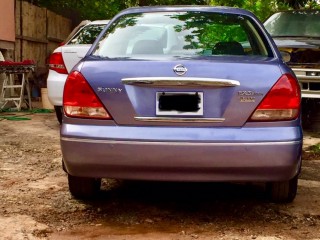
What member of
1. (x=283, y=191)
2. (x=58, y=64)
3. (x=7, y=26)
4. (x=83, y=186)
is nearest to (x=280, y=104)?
(x=283, y=191)

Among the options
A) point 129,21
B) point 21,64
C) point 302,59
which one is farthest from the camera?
point 21,64

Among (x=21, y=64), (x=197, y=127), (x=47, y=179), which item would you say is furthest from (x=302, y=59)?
(x=21, y=64)

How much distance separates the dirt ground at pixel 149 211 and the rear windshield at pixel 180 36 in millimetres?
1155

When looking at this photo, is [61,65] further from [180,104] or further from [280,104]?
[280,104]

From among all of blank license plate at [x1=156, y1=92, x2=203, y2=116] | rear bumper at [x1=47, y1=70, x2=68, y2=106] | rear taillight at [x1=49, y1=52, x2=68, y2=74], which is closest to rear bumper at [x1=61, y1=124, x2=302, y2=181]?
blank license plate at [x1=156, y1=92, x2=203, y2=116]

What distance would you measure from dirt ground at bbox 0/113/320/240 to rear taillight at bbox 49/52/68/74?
2792mm

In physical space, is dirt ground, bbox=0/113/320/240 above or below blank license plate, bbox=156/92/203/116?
below

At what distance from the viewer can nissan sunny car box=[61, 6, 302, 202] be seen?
12.8 feet

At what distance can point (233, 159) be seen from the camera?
3883 millimetres

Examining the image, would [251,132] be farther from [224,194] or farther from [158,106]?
[224,194]

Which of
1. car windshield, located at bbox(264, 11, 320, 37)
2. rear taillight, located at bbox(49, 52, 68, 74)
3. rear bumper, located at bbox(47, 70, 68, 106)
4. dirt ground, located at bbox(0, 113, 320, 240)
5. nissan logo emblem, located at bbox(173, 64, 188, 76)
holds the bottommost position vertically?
dirt ground, located at bbox(0, 113, 320, 240)

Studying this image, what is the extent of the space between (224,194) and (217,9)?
5.00 feet

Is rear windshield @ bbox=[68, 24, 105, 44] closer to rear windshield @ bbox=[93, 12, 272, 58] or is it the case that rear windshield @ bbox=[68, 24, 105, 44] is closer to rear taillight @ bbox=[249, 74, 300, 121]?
rear windshield @ bbox=[93, 12, 272, 58]

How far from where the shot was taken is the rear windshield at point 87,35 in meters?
9.26
